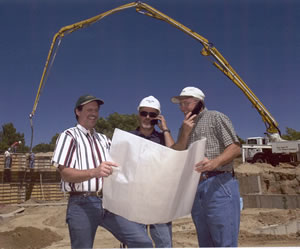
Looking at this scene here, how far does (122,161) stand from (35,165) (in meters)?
22.2

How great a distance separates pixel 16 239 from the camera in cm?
1091

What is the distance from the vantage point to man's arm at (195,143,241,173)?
7.18 feet

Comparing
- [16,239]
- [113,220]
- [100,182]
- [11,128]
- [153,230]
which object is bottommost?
[16,239]

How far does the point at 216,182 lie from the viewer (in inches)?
100

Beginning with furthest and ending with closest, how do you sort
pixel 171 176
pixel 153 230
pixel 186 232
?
pixel 186 232
pixel 153 230
pixel 171 176

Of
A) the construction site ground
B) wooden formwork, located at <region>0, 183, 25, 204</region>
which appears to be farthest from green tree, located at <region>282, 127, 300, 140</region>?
wooden formwork, located at <region>0, 183, 25, 204</region>

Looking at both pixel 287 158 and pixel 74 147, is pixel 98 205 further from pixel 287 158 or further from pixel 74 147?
pixel 287 158

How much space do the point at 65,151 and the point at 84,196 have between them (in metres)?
0.38

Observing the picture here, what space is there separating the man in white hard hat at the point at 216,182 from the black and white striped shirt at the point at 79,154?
70 centimetres

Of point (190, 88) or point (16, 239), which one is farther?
point (16, 239)

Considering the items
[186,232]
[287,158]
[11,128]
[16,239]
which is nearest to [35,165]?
[16,239]

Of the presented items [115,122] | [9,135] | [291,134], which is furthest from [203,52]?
[9,135]

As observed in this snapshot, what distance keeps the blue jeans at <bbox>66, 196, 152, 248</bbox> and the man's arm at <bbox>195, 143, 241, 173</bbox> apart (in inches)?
26.5

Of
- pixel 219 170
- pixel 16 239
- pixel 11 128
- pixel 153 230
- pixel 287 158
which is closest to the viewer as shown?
pixel 219 170
